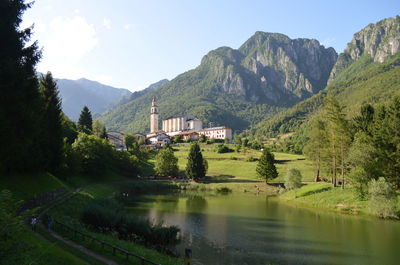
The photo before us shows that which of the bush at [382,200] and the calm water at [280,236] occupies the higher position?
the bush at [382,200]

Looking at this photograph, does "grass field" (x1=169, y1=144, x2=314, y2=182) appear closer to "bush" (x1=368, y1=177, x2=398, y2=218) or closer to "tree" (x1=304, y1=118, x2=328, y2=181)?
"tree" (x1=304, y1=118, x2=328, y2=181)

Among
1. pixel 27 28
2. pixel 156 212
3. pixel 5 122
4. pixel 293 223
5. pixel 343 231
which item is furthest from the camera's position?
pixel 156 212

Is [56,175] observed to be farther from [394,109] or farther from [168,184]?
[394,109]

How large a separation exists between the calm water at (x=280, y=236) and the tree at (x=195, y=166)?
37.0 metres


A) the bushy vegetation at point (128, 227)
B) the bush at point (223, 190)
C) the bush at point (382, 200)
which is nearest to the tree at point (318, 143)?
the bush at point (382, 200)

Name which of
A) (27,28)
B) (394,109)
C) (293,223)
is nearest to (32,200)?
(27,28)

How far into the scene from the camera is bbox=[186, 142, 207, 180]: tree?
8612 cm

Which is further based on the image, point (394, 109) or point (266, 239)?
point (394, 109)

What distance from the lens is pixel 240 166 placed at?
99.0m

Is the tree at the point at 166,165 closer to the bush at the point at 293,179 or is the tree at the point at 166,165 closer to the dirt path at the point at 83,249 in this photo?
the bush at the point at 293,179

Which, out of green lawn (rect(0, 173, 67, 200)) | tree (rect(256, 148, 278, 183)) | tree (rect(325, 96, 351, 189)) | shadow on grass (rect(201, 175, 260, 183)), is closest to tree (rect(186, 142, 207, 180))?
shadow on grass (rect(201, 175, 260, 183))

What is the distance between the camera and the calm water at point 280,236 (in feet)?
80.9

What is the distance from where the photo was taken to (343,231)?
34.2m

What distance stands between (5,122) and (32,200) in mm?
11896
